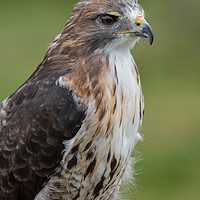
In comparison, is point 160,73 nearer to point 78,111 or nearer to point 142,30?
point 142,30

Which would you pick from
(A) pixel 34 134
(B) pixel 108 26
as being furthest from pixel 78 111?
(B) pixel 108 26

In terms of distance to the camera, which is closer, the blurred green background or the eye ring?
the eye ring

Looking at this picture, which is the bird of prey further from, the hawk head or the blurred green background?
the blurred green background

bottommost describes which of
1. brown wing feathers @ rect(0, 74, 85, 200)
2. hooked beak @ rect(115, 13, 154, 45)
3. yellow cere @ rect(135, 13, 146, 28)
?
brown wing feathers @ rect(0, 74, 85, 200)

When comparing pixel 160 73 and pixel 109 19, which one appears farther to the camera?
pixel 160 73

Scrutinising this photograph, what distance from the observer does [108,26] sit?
16.3 feet

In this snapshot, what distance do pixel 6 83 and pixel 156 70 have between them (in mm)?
2723

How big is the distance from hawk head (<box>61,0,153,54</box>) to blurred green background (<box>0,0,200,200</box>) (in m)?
4.13

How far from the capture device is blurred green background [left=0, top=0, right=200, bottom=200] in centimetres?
936

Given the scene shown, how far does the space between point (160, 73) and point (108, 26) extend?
6.71 meters

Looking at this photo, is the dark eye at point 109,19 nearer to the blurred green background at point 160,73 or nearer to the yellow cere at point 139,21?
the yellow cere at point 139,21

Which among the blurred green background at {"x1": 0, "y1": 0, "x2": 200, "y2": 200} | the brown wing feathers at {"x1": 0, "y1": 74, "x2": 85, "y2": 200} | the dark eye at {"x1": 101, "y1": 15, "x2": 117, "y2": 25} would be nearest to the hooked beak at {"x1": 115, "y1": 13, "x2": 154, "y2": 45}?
the dark eye at {"x1": 101, "y1": 15, "x2": 117, "y2": 25}

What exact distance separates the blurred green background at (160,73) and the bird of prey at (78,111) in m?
3.84

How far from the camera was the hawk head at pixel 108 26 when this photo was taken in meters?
4.94
